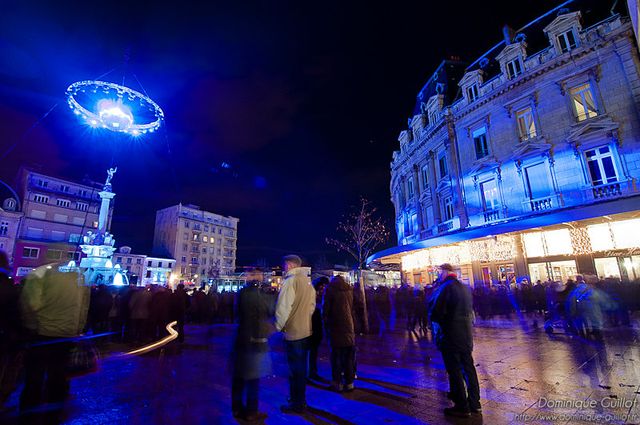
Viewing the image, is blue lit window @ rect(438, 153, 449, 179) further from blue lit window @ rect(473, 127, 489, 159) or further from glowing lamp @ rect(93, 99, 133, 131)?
glowing lamp @ rect(93, 99, 133, 131)

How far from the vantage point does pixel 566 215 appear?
44.9 ft

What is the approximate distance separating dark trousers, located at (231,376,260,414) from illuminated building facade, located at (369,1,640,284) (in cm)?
1534

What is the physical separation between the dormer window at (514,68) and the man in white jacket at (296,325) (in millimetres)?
21894

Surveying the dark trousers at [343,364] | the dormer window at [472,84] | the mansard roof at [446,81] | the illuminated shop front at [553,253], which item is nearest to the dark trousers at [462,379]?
the dark trousers at [343,364]

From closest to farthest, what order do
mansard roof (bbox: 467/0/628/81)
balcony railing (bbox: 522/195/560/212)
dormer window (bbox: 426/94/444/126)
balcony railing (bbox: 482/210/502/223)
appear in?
balcony railing (bbox: 522/195/560/212) < mansard roof (bbox: 467/0/628/81) < balcony railing (bbox: 482/210/502/223) < dormer window (bbox: 426/94/444/126)

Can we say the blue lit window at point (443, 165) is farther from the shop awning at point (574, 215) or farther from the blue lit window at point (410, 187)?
the shop awning at point (574, 215)

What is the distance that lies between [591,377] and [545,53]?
19928 mm

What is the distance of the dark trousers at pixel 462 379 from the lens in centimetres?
438

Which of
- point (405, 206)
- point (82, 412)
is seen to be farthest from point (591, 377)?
point (405, 206)

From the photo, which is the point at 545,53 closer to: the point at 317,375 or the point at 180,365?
the point at 317,375

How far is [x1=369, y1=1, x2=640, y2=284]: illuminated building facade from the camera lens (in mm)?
15094

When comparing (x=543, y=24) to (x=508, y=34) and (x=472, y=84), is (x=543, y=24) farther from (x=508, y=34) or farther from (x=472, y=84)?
(x=472, y=84)

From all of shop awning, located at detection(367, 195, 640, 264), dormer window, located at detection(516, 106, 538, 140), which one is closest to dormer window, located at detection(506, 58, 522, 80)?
dormer window, located at detection(516, 106, 538, 140)

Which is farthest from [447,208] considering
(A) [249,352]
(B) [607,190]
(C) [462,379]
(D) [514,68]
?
(A) [249,352]
